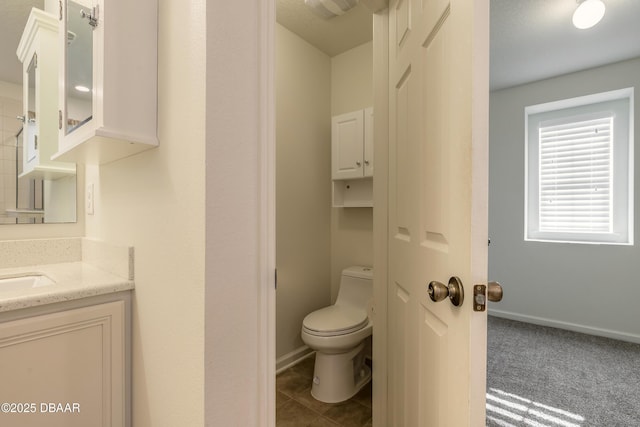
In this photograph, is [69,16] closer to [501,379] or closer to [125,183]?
[125,183]

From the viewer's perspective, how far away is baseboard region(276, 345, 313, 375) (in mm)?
2045

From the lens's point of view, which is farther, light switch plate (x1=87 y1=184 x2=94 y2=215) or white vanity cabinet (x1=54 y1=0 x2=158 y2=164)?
light switch plate (x1=87 y1=184 x2=94 y2=215)

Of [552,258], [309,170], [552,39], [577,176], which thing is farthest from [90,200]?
[577,176]

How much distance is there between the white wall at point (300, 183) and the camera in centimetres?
210

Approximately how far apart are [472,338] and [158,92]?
38.1 inches

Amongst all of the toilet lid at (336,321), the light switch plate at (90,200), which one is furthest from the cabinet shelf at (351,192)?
the light switch plate at (90,200)

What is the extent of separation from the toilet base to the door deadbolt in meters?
1.27

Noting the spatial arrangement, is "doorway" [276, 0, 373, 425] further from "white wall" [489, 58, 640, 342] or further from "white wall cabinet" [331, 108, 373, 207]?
"white wall" [489, 58, 640, 342]

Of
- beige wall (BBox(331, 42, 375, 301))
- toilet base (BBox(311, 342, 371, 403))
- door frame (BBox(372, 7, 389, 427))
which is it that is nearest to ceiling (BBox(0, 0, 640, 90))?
beige wall (BBox(331, 42, 375, 301))

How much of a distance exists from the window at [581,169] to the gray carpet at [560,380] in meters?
0.96

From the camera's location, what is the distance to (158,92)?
784 millimetres

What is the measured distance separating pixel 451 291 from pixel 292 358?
6.06ft

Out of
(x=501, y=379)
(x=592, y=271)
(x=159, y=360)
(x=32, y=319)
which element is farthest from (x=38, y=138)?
(x=592, y=271)

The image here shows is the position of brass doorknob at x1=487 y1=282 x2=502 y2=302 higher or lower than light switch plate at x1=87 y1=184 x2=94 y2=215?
lower
